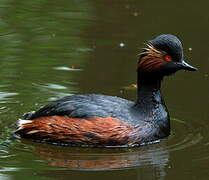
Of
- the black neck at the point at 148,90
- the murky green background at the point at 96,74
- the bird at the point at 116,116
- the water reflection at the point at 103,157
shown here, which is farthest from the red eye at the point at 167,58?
the water reflection at the point at 103,157

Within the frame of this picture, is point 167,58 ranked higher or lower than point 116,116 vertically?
higher

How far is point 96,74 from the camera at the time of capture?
1169cm

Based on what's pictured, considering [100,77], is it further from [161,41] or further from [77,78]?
[161,41]

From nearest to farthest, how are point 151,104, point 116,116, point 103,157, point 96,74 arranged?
point 103,157 → point 116,116 → point 151,104 → point 96,74

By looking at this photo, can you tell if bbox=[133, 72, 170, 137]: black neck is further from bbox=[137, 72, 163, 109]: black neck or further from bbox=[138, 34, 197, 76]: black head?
bbox=[138, 34, 197, 76]: black head

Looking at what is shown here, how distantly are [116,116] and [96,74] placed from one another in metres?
2.54

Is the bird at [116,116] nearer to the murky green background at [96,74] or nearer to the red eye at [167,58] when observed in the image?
the red eye at [167,58]

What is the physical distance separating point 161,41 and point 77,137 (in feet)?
5.38

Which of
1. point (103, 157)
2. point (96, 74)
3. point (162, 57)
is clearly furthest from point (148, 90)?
point (96, 74)

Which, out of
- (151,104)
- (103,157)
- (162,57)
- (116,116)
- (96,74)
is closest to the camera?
(103,157)

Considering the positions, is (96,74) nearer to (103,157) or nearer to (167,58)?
(167,58)

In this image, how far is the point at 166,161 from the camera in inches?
344

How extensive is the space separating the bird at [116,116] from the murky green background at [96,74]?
0.52 feet

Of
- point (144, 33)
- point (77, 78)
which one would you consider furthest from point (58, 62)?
point (144, 33)
